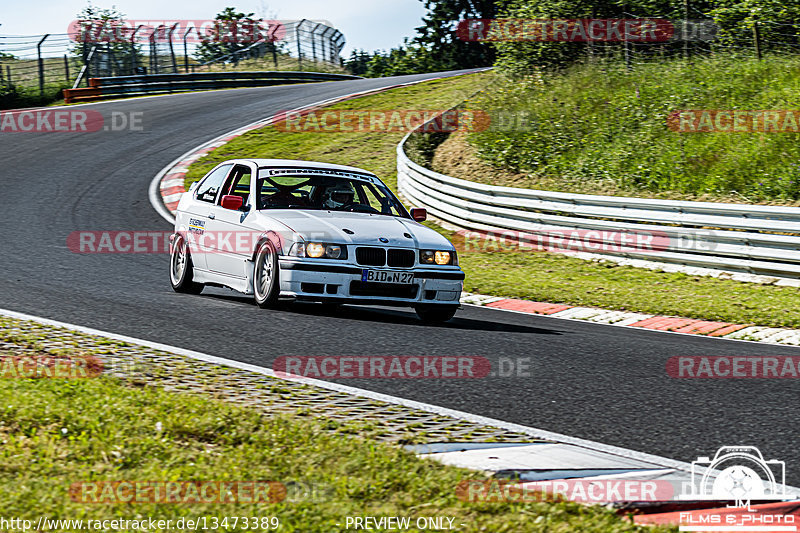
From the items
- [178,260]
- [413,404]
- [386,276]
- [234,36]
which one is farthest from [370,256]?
[234,36]

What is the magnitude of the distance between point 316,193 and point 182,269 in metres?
1.87

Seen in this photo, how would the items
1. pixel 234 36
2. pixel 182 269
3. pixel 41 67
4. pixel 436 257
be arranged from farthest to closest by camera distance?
pixel 234 36 → pixel 41 67 → pixel 182 269 → pixel 436 257

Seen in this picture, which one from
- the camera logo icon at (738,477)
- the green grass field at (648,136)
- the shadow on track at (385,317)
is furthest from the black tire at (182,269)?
the green grass field at (648,136)

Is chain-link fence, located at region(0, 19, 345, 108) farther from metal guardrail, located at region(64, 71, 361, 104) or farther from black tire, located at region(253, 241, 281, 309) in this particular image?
black tire, located at region(253, 241, 281, 309)

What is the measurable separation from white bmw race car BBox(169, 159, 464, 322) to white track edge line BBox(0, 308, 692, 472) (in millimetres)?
1926

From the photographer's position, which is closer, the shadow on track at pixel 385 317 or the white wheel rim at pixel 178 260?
the shadow on track at pixel 385 317

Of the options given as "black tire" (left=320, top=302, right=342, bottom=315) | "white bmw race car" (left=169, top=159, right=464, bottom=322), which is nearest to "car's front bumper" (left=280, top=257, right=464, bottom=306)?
"white bmw race car" (left=169, top=159, right=464, bottom=322)

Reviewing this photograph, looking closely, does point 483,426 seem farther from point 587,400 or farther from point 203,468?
point 203,468

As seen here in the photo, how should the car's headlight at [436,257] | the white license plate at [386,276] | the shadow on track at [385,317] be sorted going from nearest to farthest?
1. the white license plate at [386,276]
2. the shadow on track at [385,317]
3. the car's headlight at [436,257]

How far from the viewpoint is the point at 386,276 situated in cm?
871

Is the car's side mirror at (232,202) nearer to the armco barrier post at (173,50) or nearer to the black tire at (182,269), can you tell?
the black tire at (182,269)

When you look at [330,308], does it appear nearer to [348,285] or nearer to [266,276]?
[266,276]

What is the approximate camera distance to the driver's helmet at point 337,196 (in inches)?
383

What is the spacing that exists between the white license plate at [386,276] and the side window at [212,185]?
245 cm
